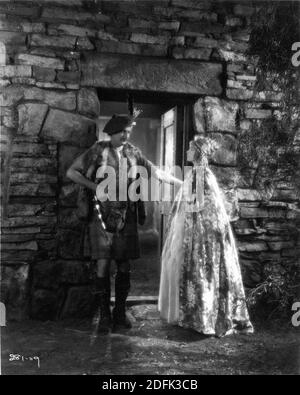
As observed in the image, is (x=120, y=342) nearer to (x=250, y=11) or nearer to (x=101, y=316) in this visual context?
(x=101, y=316)

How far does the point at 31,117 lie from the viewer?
12.6 feet

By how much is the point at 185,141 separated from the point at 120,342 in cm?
209

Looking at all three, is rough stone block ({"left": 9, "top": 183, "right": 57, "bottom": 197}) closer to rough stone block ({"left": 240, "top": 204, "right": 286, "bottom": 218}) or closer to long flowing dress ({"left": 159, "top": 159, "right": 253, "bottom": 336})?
long flowing dress ({"left": 159, "top": 159, "right": 253, "bottom": 336})

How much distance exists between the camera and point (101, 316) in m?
3.68

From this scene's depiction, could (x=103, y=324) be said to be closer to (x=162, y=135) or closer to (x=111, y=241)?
(x=111, y=241)

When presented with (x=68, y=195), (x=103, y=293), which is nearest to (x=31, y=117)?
(x=68, y=195)

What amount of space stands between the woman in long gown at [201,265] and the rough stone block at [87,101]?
3.35 feet

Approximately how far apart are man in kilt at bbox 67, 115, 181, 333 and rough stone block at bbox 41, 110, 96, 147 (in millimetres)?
282

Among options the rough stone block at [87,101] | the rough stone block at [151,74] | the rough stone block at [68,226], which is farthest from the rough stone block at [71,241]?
the rough stone block at [151,74]

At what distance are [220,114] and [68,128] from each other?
1521mm

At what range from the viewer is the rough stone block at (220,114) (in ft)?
13.6
